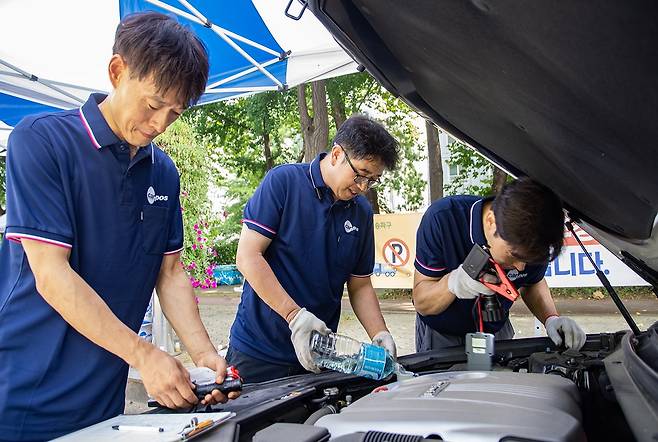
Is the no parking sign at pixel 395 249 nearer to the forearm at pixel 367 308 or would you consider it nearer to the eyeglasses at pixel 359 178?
the forearm at pixel 367 308

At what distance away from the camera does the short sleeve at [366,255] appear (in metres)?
2.31

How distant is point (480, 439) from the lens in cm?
86

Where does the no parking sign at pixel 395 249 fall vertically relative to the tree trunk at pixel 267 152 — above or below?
below

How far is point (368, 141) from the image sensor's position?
2010 millimetres

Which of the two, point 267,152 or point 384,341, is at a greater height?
point 267,152

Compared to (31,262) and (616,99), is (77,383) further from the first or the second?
(616,99)

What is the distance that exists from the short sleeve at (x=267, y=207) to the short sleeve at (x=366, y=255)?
41cm

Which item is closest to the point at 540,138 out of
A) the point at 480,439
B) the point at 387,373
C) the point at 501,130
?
the point at 501,130

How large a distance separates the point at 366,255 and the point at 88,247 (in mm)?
1274

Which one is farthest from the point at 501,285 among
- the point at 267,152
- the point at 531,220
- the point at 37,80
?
the point at 267,152

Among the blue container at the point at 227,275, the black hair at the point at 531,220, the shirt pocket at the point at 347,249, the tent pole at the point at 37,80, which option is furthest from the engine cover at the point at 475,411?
the blue container at the point at 227,275

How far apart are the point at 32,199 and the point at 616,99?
47.3 inches

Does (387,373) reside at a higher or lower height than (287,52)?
lower

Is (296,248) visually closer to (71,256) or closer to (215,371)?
(215,371)
